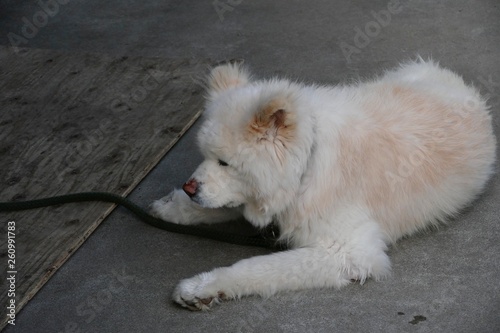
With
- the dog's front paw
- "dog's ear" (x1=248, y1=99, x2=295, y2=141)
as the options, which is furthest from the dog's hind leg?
"dog's ear" (x1=248, y1=99, x2=295, y2=141)

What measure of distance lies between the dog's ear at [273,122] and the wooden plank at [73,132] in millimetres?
1189

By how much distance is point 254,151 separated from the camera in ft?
10.1

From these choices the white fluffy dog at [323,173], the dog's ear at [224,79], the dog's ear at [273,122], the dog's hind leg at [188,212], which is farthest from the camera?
the dog's hind leg at [188,212]

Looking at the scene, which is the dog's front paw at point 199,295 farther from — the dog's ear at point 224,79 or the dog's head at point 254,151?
the dog's ear at point 224,79

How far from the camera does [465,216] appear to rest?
12.2 ft

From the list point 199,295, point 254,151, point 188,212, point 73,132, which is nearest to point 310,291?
point 199,295

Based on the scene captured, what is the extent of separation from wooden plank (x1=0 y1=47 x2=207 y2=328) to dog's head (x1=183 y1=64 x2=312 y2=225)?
918mm

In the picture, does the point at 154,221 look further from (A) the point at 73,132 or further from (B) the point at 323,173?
(A) the point at 73,132

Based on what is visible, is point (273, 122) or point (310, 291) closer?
point (273, 122)

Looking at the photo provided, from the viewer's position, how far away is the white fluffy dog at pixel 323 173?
10.2ft

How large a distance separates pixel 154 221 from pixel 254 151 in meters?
0.93

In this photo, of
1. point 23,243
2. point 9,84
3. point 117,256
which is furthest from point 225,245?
point 9,84

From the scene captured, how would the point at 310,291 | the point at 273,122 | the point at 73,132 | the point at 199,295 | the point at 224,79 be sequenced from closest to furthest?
the point at 273,122, the point at 199,295, the point at 310,291, the point at 224,79, the point at 73,132

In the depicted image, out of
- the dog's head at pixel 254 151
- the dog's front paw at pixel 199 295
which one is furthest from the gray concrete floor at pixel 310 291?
the dog's head at pixel 254 151
